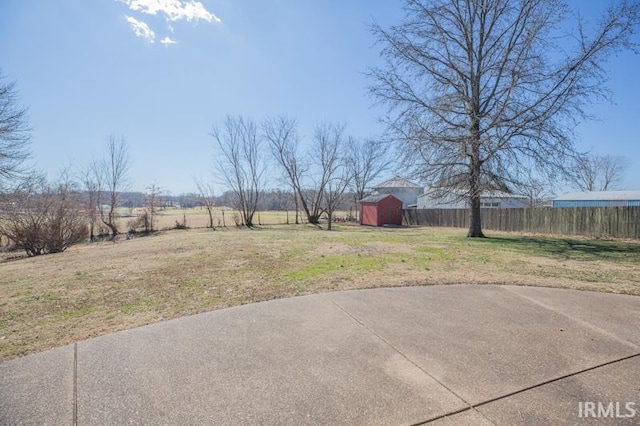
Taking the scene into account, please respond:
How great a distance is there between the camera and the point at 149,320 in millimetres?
3799

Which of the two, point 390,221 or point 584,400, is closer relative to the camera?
point 584,400

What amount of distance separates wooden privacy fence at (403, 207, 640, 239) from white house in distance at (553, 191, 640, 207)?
73.6 feet

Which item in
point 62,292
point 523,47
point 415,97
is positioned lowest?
point 62,292

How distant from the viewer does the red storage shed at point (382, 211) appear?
30500 millimetres

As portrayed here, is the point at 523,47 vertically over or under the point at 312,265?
over

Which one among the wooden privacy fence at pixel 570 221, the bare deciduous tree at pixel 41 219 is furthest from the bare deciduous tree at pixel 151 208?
the wooden privacy fence at pixel 570 221

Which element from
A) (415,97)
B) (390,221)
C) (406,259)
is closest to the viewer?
(406,259)

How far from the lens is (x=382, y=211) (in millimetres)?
30625

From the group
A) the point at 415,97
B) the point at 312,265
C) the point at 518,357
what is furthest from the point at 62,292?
the point at 415,97

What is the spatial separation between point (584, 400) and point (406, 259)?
5729 mm

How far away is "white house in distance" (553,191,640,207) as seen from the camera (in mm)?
33844

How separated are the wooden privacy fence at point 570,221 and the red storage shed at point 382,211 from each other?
26.0 feet

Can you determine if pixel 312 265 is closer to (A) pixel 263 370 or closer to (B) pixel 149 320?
(B) pixel 149 320

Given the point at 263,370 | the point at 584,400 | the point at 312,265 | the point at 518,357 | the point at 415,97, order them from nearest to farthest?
1. the point at 584,400
2. the point at 263,370
3. the point at 518,357
4. the point at 312,265
5. the point at 415,97
